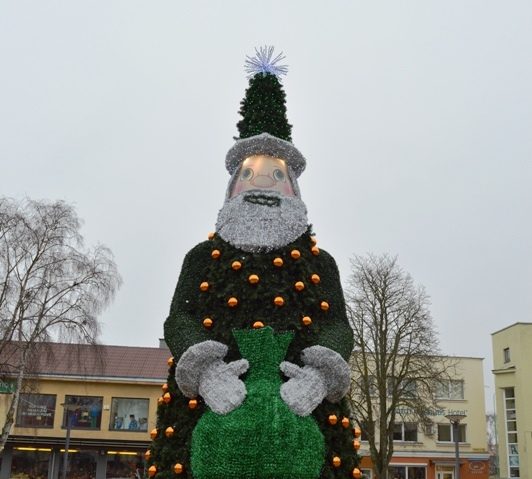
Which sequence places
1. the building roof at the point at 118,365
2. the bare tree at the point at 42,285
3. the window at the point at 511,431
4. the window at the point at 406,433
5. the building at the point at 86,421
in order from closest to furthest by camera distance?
1. the bare tree at the point at 42,285
2. the building at the point at 86,421
3. the building roof at the point at 118,365
4. the window at the point at 511,431
5. the window at the point at 406,433

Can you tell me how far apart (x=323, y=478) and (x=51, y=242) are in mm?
16521

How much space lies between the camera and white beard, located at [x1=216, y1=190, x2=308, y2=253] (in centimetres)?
631

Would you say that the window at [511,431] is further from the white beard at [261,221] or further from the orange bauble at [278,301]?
the orange bauble at [278,301]

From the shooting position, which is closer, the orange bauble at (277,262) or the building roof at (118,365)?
the orange bauble at (277,262)

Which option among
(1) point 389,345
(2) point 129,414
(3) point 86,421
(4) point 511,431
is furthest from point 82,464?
(4) point 511,431

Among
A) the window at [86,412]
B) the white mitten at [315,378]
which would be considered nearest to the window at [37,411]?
the window at [86,412]

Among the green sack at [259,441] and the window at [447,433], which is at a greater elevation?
the window at [447,433]

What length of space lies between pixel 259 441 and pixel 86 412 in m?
27.2

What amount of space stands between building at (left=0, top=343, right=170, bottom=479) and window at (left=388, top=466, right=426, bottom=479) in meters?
13.3

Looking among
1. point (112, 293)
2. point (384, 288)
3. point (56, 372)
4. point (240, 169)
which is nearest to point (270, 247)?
point (240, 169)

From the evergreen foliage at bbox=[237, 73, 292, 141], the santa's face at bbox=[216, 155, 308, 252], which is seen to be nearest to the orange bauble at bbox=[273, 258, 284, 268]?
the santa's face at bbox=[216, 155, 308, 252]

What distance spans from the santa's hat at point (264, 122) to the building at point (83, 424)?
968 inches

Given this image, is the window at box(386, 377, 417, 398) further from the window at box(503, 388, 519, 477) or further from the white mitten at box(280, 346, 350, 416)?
the white mitten at box(280, 346, 350, 416)

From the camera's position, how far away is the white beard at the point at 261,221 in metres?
6.31
